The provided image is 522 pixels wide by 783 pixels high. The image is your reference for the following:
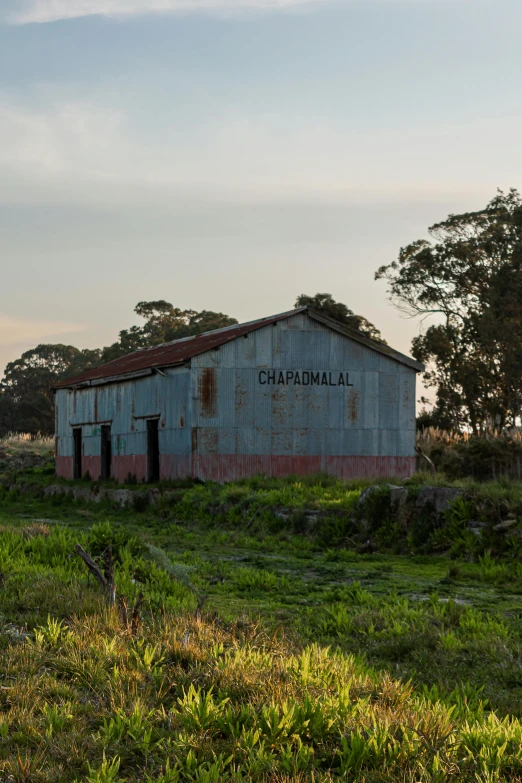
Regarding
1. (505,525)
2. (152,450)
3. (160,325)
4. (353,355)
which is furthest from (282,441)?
(160,325)

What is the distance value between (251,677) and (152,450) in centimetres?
2397

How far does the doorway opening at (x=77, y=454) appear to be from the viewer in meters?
36.9

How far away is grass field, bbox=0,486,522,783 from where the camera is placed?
5.26 meters

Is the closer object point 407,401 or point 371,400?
point 371,400

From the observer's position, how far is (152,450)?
3011 cm

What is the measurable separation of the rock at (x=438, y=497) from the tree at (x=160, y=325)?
52.1 metres

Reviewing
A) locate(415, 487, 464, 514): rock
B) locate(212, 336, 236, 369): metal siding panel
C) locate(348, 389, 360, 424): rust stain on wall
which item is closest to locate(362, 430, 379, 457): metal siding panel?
locate(348, 389, 360, 424): rust stain on wall

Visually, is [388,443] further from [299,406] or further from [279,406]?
[279,406]

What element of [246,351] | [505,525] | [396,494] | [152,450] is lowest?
[505,525]

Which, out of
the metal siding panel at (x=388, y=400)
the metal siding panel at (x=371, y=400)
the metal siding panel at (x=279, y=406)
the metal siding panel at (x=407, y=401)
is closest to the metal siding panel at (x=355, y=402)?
the metal siding panel at (x=371, y=400)

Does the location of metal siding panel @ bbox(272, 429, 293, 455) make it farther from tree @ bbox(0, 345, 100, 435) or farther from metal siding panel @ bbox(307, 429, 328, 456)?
tree @ bbox(0, 345, 100, 435)

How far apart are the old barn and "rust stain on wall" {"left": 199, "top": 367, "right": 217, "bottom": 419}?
0.03 m

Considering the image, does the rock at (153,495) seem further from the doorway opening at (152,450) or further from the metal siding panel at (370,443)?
the metal siding panel at (370,443)

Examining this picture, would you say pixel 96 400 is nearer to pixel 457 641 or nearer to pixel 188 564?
pixel 188 564
